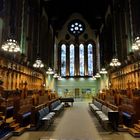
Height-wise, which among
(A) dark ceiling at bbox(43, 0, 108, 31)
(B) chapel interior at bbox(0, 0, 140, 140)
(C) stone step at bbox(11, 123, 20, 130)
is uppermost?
(A) dark ceiling at bbox(43, 0, 108, 31)

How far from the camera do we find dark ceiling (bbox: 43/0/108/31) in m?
31.4

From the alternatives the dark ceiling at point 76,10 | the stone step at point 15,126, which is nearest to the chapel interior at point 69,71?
the stone step at point 15,126

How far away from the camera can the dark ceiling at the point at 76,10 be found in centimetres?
3138

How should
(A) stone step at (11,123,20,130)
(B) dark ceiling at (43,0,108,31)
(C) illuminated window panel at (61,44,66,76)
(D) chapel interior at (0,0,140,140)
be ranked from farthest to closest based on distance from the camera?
(C) illuminated window panel at (61,44,66,76), (B) dark ceiling at (43,0,108,31), (D) chapel interior at (0,0,140,140), (A) stone step at (11,123,20,130)

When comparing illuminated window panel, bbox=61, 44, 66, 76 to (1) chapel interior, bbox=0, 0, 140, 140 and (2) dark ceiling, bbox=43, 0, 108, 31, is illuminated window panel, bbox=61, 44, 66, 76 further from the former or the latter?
(2) dark ceiling, bbox=43, 0, 108, 31

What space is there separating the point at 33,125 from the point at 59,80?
31.2 metres

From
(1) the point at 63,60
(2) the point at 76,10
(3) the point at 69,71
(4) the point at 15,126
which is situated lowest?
(4) the point at 15,126

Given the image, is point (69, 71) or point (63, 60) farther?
point (63, 60)

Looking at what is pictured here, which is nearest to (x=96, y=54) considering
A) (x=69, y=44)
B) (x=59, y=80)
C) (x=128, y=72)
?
(x=69, y=44)

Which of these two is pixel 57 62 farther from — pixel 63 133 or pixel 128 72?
pixel 63 133

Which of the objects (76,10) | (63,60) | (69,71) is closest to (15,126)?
(69,71)

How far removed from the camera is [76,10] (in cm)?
4038

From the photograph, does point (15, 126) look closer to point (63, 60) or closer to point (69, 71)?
point (69, 71)

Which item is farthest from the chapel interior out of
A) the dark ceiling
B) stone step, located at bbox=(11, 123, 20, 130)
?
the dark ceiling
